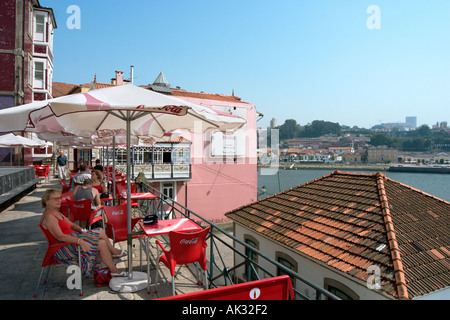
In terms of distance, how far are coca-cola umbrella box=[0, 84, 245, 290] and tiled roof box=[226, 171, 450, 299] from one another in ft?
16.6

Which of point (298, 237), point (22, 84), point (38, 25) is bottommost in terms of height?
point (298, 237)

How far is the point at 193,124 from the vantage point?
16.3ft

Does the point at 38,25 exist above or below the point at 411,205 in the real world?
above

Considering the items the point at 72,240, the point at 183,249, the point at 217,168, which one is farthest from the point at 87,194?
the point at 217,168

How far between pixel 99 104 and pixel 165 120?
6.89ft

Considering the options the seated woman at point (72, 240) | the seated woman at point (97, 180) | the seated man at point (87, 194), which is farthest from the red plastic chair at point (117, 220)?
the seated woman at point (97, 180)

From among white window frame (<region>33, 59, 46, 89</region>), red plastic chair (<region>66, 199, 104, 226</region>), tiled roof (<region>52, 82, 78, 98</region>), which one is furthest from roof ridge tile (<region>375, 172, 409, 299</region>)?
tiled roof (<region>52, 82, 78, 98</region>)

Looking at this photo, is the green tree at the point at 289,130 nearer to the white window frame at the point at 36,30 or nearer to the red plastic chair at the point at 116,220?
the white window frame at the point at 36,30

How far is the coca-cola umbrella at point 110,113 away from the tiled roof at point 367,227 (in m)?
5.05

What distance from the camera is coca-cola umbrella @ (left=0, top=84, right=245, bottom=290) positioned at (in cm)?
297

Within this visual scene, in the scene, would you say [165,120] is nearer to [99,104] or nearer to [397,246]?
[99,104]

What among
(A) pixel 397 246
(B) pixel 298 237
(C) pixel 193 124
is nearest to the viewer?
(C) pixel 193 124
